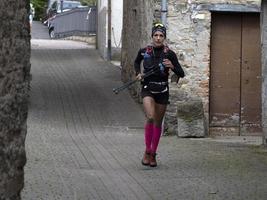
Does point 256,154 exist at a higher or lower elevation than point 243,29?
lower

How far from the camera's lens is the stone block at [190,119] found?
1278 cm

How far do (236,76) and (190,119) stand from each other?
1688 mm

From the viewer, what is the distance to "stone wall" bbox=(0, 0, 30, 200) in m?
3.37

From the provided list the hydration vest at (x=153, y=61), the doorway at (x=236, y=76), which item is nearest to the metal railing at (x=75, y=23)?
the doorway at (x=236, y=76)

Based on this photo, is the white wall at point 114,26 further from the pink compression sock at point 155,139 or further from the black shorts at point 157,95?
the pink compression sock at point 155,139

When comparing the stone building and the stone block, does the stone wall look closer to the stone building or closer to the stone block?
the stone block

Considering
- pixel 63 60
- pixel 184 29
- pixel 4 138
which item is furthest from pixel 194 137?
pixel 63 60

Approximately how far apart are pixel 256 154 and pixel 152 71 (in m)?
2.62

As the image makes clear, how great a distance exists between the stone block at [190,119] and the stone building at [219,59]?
1.30 feet

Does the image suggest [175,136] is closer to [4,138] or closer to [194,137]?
[194,137]

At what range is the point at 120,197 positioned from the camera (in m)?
6.96

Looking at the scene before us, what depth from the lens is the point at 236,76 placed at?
1387cm

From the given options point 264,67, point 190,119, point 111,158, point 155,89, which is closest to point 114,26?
point 190,119

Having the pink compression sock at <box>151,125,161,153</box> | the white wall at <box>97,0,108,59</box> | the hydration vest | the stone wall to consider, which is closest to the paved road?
the pink compression sock at <box>151,125,161,153</box>
